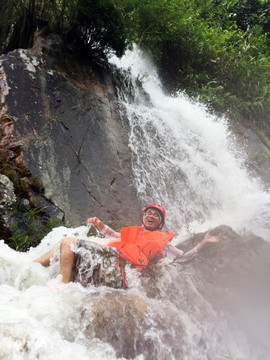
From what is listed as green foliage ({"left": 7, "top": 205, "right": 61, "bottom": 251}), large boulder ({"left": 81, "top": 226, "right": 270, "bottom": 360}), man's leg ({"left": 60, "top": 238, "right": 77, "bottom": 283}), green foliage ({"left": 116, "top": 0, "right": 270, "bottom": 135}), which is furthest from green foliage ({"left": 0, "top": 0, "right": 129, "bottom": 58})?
man's leg ({"left": 60, "top": 238, "right": 77, "bottom": 283})

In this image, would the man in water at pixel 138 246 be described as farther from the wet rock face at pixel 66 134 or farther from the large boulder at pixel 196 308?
the wet rock face at pixel 66 134

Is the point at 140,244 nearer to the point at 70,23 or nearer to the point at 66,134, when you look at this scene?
the point at 66,134

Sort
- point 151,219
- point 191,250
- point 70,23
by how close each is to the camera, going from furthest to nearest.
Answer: point 70,23 → point 151,219 → point 191,250

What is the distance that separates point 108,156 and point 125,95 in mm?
2224

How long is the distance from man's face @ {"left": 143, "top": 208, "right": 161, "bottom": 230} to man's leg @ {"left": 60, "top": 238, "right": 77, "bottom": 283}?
43.2 inches

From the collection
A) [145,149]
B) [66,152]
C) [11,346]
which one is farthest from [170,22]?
[11,346]

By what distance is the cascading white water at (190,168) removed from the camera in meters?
6.29

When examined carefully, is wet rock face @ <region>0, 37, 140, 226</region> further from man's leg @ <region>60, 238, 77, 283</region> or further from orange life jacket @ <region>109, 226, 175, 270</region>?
man's leg @ <region>60, 238, 77, 283</region>

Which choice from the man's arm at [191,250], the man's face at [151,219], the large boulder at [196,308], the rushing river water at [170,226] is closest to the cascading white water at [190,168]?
the rushing river water at [170,226]

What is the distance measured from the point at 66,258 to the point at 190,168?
14.6 feet

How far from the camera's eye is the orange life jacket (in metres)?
3.71

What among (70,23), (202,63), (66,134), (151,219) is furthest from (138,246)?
(202,63)

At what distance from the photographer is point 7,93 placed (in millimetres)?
5668

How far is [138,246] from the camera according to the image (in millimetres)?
3828
